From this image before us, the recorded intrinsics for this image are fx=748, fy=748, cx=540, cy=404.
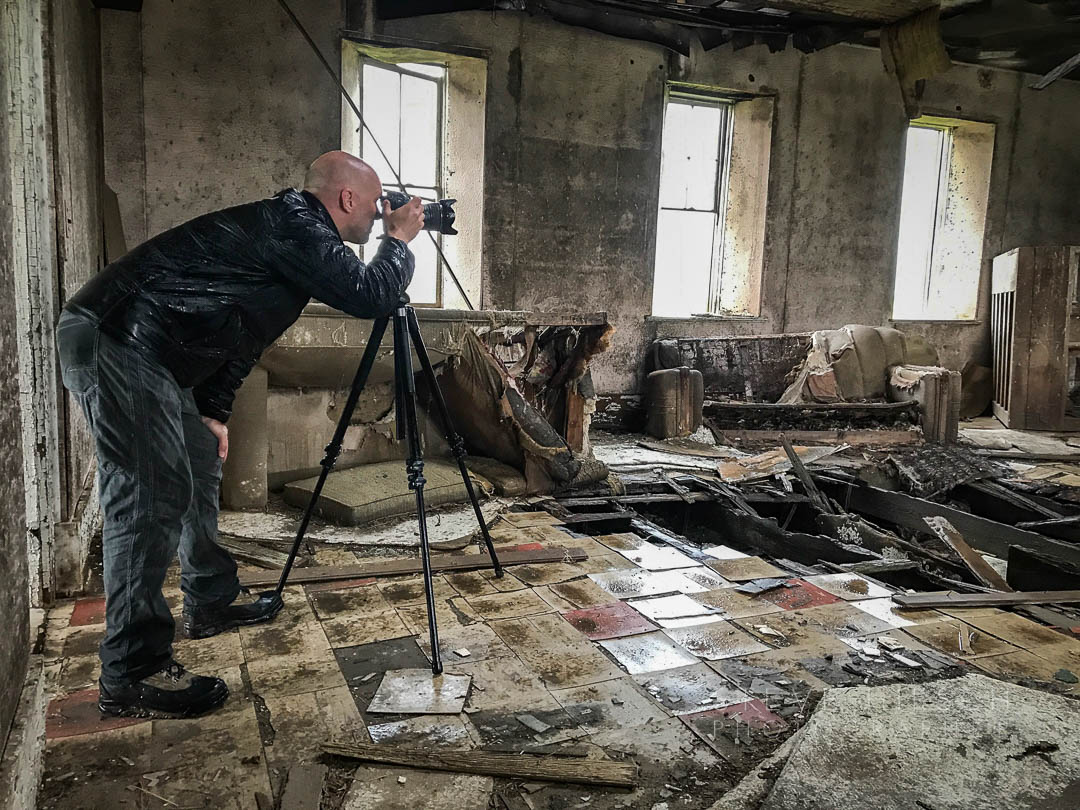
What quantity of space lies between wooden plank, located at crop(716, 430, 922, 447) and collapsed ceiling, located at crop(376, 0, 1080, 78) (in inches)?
177

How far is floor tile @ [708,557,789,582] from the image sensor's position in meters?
3.60

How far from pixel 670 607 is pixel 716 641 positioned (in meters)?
0.37

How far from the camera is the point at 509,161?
8.27 m

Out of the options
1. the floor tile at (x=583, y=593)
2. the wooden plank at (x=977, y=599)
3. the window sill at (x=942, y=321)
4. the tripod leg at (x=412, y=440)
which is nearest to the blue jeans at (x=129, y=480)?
the tripod leg at (x=412, y=440)

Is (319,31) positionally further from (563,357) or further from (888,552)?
(888,552)

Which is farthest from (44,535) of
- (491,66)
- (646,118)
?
(646,118)

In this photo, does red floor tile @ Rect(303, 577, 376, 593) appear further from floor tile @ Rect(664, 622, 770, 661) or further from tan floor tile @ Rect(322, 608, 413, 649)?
floor tile @ Rect(664, 622, 770, 661)

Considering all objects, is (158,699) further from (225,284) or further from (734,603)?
(734,603)

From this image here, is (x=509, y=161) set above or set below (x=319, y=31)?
below

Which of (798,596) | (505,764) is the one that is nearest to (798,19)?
(798,596)

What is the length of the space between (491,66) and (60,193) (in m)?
5.84

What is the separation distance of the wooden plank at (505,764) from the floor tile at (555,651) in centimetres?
47

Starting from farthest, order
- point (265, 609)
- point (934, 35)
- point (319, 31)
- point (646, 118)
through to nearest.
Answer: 1. point (646, 118)
2. point (934, 35)
3. point (319, 31)
4. point (265, 609)

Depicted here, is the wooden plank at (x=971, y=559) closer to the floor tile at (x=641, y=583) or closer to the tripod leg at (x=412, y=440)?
the floor tile at (x=641, y=583)
